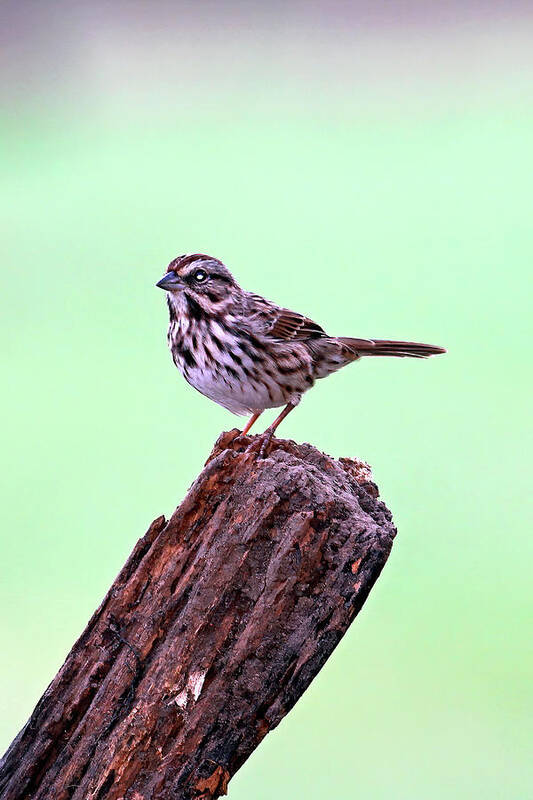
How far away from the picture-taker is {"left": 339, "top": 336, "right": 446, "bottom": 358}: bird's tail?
4.92 meters

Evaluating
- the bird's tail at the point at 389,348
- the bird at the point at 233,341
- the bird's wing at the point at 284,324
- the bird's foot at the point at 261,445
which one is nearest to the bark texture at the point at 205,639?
the bird's foot at the point at 261,445

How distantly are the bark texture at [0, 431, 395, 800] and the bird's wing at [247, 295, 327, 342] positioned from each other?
4.37 feet

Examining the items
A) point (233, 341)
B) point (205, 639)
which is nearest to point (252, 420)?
point (233, 341)

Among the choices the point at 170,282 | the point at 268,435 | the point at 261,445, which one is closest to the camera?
the point at 261,445

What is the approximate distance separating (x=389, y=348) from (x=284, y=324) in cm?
68

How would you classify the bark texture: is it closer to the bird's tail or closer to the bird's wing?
the bird's wing

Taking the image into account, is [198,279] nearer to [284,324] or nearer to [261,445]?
[284,324]

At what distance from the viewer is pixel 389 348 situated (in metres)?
5.05

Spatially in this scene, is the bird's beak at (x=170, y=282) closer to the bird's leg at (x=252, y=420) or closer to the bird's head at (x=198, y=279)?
the bird's head at (x=198, y=279)

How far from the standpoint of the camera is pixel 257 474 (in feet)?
11.1

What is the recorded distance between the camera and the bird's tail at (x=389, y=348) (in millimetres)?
4918

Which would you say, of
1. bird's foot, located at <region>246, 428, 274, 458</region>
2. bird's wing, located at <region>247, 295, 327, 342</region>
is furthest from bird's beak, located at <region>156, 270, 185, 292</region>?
bird's foot, located at <region>246, 428, 274, 458</region>

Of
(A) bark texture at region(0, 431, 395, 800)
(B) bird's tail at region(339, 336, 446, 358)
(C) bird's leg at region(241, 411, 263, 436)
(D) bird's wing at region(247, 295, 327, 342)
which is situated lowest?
(A) bark texture at region(0, 431, 395, 800)

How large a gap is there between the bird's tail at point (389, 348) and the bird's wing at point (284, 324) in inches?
7.2
